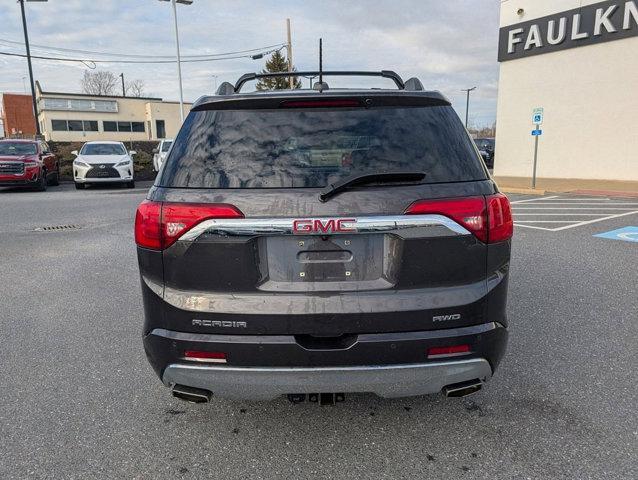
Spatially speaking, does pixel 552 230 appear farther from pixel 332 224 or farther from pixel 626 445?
pixel 332 224

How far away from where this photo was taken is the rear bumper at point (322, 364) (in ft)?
7.41

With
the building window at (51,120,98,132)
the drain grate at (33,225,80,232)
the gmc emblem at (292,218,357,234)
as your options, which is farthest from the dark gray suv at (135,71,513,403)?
the building window at (51,120,98,132)

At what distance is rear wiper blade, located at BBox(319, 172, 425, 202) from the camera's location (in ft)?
7.21

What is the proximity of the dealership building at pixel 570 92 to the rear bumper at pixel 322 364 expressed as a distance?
15.9 m

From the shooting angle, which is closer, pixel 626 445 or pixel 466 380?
A: pixel 466 380

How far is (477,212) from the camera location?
2.31 meters

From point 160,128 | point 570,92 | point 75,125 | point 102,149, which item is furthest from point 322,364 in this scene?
point 75,125

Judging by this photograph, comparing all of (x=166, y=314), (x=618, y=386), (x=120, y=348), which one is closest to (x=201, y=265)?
(x=166, y=314)

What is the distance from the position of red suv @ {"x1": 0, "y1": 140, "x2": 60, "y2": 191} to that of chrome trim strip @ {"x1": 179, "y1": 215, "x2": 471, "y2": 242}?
16856 millimetres

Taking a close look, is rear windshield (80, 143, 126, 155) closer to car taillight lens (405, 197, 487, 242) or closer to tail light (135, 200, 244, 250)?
tail light (135, 200, 244, 250)

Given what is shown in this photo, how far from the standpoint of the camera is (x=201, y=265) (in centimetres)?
228

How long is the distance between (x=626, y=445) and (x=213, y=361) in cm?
223

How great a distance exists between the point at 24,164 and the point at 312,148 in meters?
17.0

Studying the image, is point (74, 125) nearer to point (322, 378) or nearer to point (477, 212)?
point (322, 378)
